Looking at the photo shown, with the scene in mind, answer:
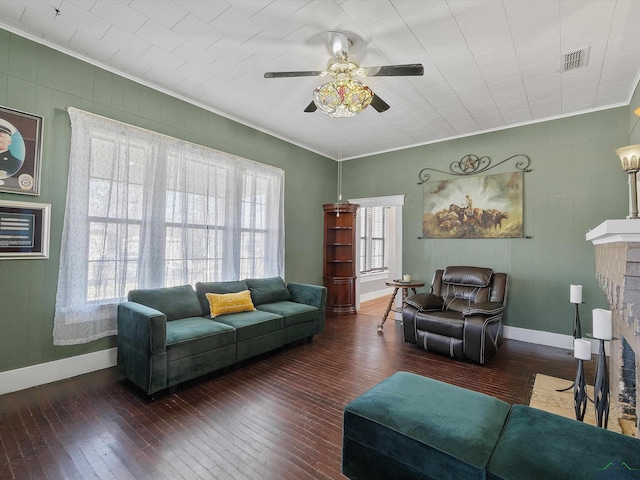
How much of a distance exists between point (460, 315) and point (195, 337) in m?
2.93

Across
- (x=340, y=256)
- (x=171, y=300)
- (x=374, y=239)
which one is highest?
(x=374, y=239)

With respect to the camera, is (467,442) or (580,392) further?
(580,392)

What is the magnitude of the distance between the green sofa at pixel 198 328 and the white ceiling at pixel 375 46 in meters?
2.33

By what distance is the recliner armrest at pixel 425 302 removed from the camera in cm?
386

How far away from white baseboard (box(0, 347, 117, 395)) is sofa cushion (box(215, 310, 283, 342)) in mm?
1154

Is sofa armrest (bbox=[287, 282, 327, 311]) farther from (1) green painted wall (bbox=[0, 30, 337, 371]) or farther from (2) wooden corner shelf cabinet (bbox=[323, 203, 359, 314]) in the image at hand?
(1) green painted wall (bbox=[0, 30, 337, 371])

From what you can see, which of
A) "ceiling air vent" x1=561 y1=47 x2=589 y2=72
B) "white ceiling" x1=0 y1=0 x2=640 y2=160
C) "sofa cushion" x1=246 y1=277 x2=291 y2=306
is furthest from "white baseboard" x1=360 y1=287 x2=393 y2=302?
"ceiling air vent" x1=561 y1=47 x2=589 y2=72

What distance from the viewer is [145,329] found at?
2555 mm

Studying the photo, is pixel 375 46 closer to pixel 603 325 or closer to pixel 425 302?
pixel 603 325

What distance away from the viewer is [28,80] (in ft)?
8.92

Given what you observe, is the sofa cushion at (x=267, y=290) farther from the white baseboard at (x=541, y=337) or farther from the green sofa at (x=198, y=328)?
the white baseboard at (x=541, y=337)

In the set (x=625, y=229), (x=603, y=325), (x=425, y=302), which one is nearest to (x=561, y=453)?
(x=625, y=229)

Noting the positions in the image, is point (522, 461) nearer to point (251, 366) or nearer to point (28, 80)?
point (251, 366)

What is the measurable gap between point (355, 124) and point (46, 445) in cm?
455
